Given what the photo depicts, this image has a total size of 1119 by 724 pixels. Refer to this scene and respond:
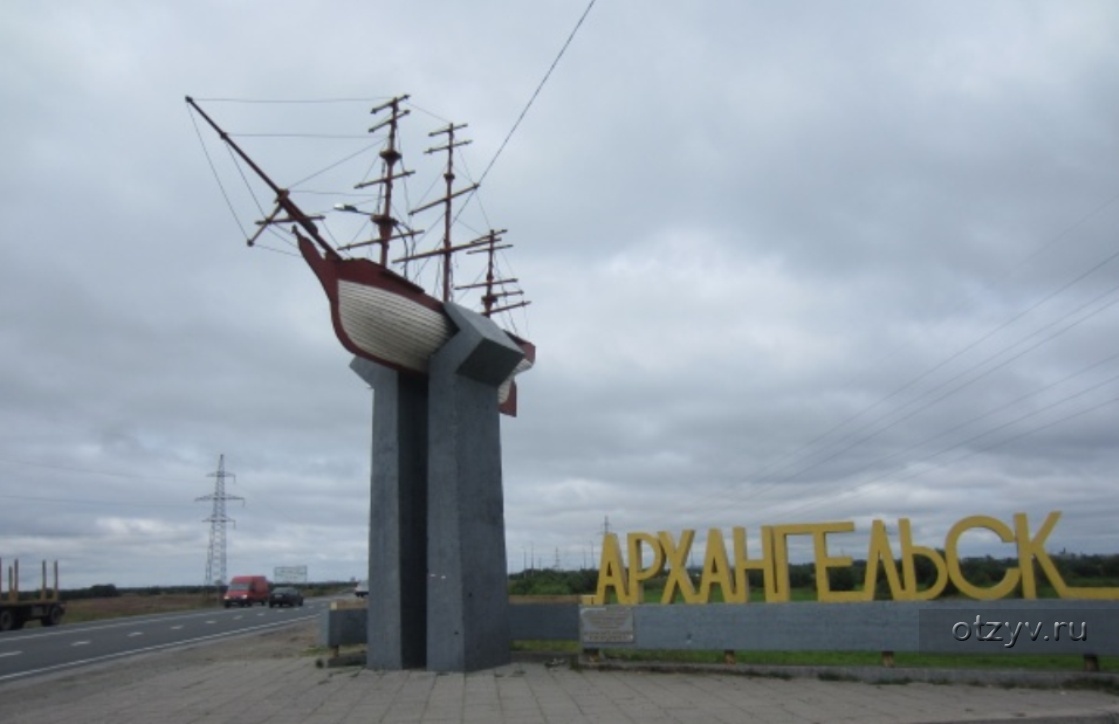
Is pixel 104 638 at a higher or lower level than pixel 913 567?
lower

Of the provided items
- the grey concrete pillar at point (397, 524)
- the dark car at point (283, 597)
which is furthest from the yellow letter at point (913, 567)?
the dark car at point (283, 597)

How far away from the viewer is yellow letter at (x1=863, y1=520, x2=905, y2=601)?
16.3m

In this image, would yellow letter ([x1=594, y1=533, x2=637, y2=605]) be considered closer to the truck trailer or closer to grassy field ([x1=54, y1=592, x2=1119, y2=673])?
grassy field ([x1=54, y1=592, x2=1119, y2=673])

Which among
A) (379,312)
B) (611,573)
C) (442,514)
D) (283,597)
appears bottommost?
(283,597)

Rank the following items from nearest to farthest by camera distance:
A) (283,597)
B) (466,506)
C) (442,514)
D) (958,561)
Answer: (958,561), (442,514), (466,506), (283,597)

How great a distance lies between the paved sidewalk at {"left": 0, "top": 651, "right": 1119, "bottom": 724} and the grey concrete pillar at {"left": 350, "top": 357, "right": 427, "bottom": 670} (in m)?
0.82

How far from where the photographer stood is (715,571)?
18.0 metres

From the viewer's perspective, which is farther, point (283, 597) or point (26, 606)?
point (283, 597)

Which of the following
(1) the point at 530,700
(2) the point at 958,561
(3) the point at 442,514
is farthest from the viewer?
(3) the point at 442,514

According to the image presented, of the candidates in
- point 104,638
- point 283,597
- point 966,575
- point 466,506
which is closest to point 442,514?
point 466,506

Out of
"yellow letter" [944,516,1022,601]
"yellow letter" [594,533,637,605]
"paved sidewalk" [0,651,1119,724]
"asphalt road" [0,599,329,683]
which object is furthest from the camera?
"asphalt road" [0,599,329,683]

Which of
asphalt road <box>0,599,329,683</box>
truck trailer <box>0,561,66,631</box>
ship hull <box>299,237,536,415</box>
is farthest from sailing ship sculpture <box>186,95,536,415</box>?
truck trailer <box>0,561,66,631</box>

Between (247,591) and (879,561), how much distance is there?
63732mm

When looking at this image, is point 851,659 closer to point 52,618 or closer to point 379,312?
point 379,312
